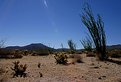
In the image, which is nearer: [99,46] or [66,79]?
[66,79]

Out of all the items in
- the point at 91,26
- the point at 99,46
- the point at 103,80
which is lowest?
the point at 103,80

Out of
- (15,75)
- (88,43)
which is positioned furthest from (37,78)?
(88,43)

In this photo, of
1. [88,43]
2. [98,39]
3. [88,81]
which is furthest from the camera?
[88,43]

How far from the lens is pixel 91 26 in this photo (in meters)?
19.6

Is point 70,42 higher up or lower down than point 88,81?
higher up

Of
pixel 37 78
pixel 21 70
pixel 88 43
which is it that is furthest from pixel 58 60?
pixel 88 43

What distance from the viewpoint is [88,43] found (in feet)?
96.4

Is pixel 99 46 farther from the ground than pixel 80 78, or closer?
farther from the ground

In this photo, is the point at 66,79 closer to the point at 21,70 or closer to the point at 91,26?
the point at 21,70

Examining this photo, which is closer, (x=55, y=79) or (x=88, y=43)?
(x=55, y=79)

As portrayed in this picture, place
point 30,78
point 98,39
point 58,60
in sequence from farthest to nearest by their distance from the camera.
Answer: point 98,39 < point 58,60 < point 30,78

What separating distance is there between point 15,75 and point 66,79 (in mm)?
2311

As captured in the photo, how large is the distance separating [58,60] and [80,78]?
623cm

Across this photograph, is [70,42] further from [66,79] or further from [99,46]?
[66,79]
